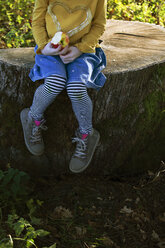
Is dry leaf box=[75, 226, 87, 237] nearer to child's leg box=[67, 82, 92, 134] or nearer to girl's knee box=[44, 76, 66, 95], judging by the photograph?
child's leg box=[67, 82, 92, 134]

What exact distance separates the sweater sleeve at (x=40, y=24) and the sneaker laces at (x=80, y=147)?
2.52 ft

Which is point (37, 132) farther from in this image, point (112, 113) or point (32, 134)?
point (112, 113)

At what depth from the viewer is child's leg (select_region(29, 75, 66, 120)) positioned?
2123mm

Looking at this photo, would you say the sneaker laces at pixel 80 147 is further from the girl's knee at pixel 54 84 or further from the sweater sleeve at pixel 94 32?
the sweater sleeve at pixel 94 32

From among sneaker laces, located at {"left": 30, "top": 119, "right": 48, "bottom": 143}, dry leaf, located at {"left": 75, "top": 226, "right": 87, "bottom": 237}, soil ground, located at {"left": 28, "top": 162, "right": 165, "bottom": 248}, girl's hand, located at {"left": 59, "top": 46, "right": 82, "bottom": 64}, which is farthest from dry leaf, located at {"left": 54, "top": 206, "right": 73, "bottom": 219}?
girl's hand, located at {"left": 59, "top": 46, "right": 82, "bottom": 64}

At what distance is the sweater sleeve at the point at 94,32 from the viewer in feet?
7.50

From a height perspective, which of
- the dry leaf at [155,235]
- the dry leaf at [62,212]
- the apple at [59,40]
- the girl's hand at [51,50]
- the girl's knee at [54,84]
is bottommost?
the dry leaf at [155,235]

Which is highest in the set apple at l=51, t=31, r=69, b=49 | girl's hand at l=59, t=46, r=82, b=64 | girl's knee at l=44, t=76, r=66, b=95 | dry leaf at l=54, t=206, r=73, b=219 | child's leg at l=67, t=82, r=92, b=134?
apple at l=51, t=31, r=69, b=49

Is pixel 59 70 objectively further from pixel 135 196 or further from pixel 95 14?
pixel 135 196

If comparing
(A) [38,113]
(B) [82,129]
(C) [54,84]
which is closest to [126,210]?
(B) [82,129]

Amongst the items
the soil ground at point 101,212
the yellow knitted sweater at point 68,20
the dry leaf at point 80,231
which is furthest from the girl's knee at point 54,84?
the dry leaf at point 80,231

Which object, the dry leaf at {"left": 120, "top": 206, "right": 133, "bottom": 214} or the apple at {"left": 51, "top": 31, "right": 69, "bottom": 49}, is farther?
the dry leaf at {"left": 120, "top": 206, "right": 133, "bottom": 214}

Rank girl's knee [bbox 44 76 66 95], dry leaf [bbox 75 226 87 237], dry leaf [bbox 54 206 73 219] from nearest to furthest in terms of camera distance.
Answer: girl's knee [bbox 44 76 66 95], dry leaf [bbox 75 226 87 237], dry leaf [bbox 54 206 73 219]

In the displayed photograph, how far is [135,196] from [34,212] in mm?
897
